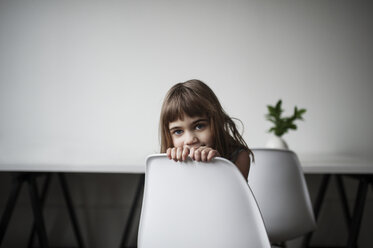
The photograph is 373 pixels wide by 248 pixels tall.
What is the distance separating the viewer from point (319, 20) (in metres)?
1.97

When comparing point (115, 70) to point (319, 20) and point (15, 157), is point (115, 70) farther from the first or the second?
point (319, 20)

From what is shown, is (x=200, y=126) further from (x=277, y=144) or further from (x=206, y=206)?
(x=277, y=144)

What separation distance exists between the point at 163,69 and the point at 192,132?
1.29 m

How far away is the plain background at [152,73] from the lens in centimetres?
194

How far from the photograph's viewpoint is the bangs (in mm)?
757

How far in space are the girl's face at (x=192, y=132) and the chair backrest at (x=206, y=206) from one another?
0.79 feet

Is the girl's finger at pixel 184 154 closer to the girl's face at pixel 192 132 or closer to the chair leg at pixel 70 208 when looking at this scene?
the girl's face at pixel 192 132

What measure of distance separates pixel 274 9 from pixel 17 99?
6.60 ft

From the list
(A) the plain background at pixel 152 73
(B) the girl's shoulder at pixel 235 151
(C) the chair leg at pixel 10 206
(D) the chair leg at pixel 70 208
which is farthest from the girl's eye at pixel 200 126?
(D) the chair leg at pixel 70 208

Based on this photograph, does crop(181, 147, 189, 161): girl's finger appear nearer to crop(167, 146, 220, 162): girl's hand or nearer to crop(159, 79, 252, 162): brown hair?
crop(167, 146, 220, 162): girl's hand

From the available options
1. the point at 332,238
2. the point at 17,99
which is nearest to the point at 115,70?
the point at 17,99

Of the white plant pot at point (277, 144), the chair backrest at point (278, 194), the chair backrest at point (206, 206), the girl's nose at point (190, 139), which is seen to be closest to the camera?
the chair backrest at point (206, 206)

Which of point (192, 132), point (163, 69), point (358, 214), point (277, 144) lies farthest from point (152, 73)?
point (358, 214)

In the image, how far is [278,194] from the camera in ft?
3.01
